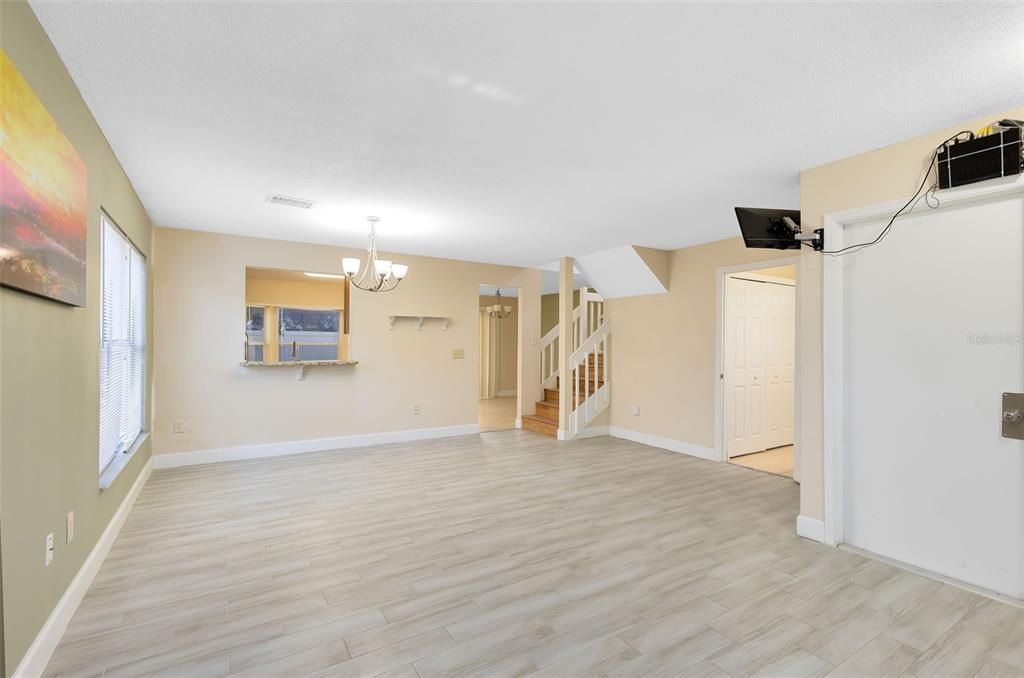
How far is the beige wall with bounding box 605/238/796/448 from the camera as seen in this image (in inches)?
214

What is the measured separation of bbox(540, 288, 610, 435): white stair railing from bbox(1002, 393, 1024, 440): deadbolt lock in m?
4.12

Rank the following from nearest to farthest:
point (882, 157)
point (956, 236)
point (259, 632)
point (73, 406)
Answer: point (259, 632)
point (73, 406)
point (956, 236)
point (882, 157)

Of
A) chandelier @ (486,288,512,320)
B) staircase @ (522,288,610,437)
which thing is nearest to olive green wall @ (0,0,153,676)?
staircase @ (522,288,610,437)

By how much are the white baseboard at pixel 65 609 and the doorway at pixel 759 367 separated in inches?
210

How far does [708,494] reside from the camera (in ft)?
13.5

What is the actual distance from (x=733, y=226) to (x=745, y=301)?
3.97ft

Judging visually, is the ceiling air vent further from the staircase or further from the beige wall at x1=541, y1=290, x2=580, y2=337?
the beige wall at x1=541, y1=290, x2=580, y2=337

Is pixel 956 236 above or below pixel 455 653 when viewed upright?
above

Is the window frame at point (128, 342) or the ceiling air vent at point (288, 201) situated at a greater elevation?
the ceiling air vent at point (288, 201)

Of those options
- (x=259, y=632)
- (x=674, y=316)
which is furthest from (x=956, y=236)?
(x=259, y=632)

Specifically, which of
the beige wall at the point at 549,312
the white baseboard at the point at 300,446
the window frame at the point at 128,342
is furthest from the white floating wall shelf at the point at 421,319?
the beige wall at the point at 549,312

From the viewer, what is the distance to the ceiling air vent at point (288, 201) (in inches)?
152

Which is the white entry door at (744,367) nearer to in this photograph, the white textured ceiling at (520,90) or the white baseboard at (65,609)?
the white textured ceiling at (520,90)

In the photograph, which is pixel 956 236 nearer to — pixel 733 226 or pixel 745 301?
pixel 733 226
